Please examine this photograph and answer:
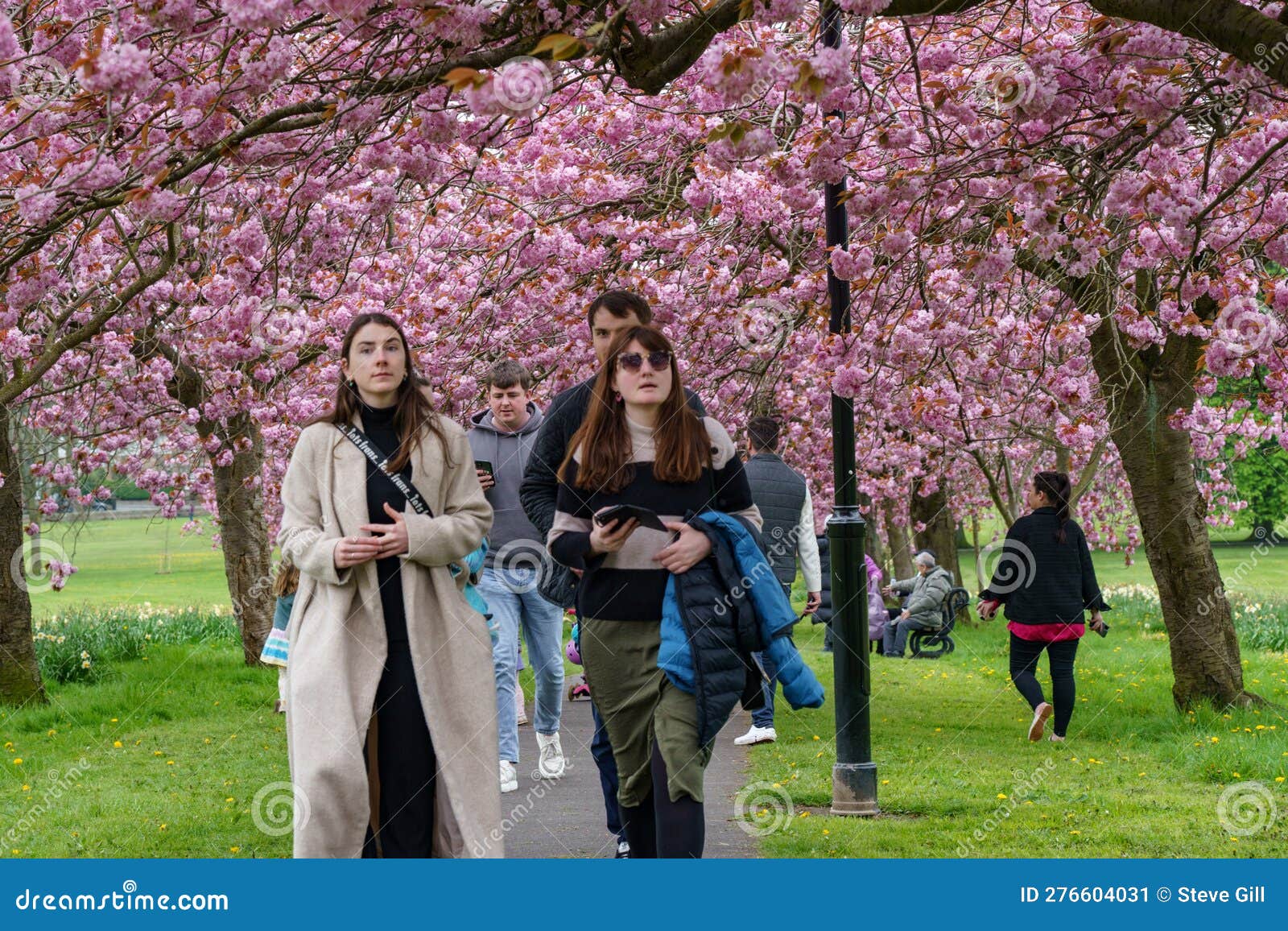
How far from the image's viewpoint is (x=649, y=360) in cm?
471

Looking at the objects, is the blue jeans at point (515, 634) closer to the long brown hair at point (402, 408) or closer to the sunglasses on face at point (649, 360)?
the long brown hair at point (402, 408)

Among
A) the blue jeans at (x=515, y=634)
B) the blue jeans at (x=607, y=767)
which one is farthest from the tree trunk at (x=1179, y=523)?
the blue jeans at (x=607, y=767)

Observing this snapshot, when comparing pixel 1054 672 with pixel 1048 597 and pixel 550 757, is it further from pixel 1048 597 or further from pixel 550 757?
pixel 550 757

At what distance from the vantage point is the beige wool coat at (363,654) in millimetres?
4371

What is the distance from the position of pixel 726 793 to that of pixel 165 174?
175 inches

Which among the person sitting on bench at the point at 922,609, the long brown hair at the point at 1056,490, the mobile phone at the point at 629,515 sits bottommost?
the person sitting on bench at the point at 922,609

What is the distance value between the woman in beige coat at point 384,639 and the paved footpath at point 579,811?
73 cm

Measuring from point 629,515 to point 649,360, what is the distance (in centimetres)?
52

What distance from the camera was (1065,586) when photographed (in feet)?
30.9

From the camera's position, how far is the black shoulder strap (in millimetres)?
4605

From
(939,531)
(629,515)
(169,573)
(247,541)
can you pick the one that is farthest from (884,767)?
(169,573)

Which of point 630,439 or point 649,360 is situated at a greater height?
point 649,360

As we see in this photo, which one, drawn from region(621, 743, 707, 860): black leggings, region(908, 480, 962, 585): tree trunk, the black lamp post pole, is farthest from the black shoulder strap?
region(908, 480, 962, 585): tree trunk

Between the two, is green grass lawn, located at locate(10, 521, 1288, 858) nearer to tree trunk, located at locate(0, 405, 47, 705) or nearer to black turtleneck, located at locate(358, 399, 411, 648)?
tree trunk, located at locate(0, 405, 47, 705)
